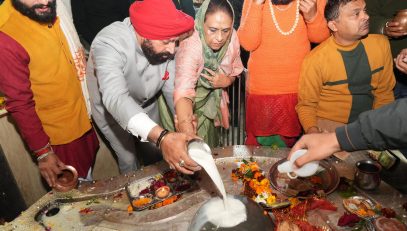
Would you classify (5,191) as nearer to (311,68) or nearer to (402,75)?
(311,68)

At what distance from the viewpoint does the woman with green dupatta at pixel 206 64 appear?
8.76 ft

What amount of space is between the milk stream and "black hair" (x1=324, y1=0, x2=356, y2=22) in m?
1.76

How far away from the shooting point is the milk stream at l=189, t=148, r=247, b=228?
1.63 metres

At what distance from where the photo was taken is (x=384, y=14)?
9.43 ft

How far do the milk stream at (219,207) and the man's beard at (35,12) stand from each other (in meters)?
1.78

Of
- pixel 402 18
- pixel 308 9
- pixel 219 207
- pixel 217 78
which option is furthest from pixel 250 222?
pixel 402 18

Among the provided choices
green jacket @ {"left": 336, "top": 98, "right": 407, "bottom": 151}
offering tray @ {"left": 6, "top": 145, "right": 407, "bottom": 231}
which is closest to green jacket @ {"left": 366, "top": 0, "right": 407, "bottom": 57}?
offering tray @ {"left": 6, "top": 145, "right": 407, "bottom": 231}

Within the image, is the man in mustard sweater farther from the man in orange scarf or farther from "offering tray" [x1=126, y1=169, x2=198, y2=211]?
the man in orange scarf

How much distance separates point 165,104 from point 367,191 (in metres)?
1.97

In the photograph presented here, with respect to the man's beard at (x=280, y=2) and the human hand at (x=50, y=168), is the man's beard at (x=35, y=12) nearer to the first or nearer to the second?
the human hand at (x=50, y=168)

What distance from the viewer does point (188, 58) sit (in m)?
2.73

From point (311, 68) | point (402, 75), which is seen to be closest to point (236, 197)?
point (311, 68)

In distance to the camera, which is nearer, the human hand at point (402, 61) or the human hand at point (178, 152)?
the human hand at point (178, 152)

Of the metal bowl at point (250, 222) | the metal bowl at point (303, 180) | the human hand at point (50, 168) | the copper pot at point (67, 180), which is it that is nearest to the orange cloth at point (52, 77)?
the human hand at point (50, 168)
